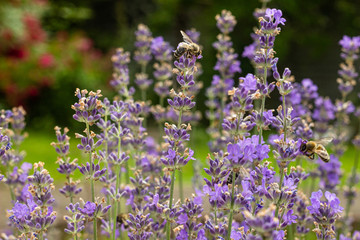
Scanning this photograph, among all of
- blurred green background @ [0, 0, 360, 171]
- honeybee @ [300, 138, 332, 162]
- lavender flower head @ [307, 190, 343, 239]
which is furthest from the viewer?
blurred green background @ [0, 0, 360, 171]

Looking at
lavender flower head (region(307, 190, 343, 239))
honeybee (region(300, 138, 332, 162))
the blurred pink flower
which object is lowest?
lavender flower head (region(307, 190, 343, 239))

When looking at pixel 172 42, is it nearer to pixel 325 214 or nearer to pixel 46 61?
pixel 46 61

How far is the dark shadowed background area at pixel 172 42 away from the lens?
9.42m

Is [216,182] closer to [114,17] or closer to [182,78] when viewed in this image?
[182,78]

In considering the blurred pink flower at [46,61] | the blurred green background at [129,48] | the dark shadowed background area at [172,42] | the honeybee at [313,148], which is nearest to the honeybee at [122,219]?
the honeybee at [313,148]

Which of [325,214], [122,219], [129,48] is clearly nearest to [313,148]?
[325,214]

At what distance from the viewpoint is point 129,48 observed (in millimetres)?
10383

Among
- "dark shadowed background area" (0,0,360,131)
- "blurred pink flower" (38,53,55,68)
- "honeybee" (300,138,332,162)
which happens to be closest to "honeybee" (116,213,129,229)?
"honeybee" (300,138,332,162)

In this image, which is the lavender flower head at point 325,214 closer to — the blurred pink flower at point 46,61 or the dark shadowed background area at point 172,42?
the dark shadowed background area at point 172,42

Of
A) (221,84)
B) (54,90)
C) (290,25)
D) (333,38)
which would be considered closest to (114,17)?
(54,90)

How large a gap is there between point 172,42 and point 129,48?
104cm

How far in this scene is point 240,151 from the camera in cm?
140

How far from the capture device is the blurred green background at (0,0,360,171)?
9.38 meters

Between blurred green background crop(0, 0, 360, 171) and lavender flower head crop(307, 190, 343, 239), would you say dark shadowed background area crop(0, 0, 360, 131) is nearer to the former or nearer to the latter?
blurred green background crop(0, 0, 360, 171)
